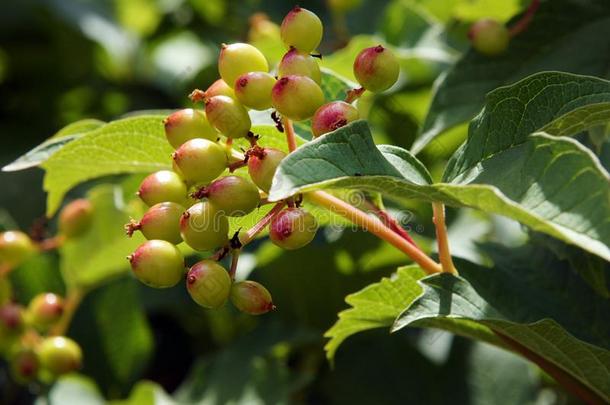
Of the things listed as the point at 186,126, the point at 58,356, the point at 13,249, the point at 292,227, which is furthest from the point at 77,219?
the point at 292,227

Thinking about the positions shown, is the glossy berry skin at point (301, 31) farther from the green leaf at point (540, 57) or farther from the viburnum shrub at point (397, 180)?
the green leaf at point (540, 57)

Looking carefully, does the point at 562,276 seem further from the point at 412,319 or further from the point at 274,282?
the point at 274,282

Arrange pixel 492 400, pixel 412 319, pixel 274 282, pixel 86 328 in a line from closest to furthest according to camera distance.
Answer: pixel 412 319 → pixel 492 400 → pixel 274 282 → pixel 86 328

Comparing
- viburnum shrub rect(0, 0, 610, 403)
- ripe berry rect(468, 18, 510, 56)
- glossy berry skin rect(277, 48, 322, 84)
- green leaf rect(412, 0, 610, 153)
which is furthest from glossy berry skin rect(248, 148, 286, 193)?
ripe berry rect(468, 18, 510, 56)

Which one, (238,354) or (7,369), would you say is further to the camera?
(7,369)

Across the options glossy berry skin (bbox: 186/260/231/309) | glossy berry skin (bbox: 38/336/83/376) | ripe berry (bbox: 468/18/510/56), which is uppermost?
ripe berry (bbox: 468/18/510/56)

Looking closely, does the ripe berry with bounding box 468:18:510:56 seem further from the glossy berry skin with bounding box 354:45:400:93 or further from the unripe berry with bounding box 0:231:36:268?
the unripe berry with bounding box 0:231:36:268

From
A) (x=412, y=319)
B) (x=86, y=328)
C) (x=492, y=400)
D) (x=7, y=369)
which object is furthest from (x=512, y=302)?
(x=7, y=369)
